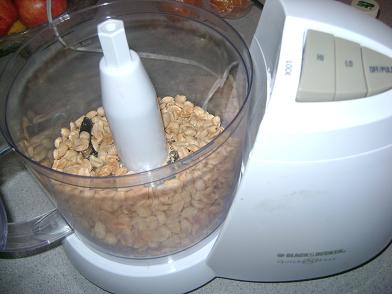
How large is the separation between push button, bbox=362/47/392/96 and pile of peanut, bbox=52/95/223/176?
20 cm

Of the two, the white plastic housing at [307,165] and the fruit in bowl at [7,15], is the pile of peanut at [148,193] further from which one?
the fruit in bowl at [7,15]

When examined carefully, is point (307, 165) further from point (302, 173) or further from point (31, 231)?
point (31, 231)

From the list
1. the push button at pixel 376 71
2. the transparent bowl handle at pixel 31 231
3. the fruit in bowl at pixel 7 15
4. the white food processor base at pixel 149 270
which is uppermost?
the push button at pixel 376 71

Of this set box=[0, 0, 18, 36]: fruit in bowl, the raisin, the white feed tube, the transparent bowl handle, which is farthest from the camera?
Result: box=[0, 0, 18, 36]: fruit in bowl

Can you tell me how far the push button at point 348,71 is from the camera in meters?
0.34

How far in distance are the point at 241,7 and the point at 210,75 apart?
0.86 ft

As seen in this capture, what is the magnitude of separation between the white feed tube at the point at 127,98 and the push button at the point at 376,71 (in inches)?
7.7

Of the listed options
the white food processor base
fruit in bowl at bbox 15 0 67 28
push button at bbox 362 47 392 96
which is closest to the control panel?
push button at bbox 362 47 392 96

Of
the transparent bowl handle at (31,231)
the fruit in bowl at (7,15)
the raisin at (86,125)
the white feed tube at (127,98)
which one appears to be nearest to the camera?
the white feed tube at (127,98)

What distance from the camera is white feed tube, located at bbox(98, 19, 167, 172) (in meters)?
0.31

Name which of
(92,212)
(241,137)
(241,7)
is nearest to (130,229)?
(92,212)

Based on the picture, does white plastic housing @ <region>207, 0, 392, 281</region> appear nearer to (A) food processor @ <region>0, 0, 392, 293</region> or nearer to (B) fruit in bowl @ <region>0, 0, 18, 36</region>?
(A) food processor @ <region>0, 0, 392, 293</region>

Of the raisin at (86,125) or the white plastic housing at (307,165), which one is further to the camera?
the raisin at (86,125)

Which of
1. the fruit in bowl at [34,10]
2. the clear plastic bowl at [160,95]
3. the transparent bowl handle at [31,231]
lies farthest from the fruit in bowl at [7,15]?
the transparent bowl handle at [31,231]
